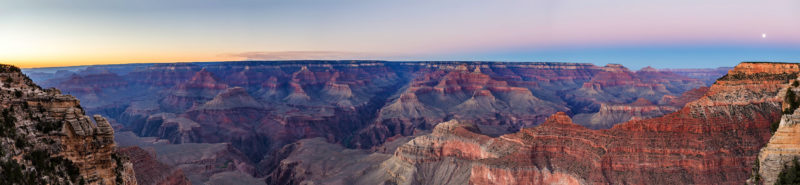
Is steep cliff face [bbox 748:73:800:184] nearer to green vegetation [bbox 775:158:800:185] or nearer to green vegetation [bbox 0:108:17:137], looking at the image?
green vegetation [bbox 775:158:800:185]

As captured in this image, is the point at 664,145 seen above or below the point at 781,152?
below

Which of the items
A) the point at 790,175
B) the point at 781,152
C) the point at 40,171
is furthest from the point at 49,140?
the point at 781,152

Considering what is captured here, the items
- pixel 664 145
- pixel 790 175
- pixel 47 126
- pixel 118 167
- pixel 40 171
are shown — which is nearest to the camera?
pixel 40 171

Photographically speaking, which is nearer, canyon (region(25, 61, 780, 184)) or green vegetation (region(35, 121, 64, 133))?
green vegetation (region(35, 121, 64, 133))

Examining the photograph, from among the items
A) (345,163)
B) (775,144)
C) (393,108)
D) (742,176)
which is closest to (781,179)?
(775,144)

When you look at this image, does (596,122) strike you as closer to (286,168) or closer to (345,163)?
(345,163)

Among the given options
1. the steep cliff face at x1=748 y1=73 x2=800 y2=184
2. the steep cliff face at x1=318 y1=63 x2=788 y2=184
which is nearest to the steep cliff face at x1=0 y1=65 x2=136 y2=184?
the steep cliff face at x1=748 y1=73 x2=800 y2=184

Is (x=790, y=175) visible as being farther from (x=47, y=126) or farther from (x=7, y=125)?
(x=7, y=125)
